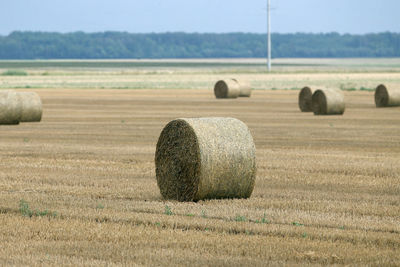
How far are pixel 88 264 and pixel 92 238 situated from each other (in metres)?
1.37

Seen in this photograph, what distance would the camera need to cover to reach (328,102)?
34.8m

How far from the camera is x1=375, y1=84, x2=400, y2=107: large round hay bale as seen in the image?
129 feet

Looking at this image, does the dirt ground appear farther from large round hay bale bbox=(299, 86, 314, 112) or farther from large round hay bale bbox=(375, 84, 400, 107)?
large round hay bale bbox=(375, 84, 400, 107)

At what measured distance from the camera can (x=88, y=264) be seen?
916 centimetres

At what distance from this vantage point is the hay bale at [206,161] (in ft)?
41.7

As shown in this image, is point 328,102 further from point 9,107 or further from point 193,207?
point 193,207

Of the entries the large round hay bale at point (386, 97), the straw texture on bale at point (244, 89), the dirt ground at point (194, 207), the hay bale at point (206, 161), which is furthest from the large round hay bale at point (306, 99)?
the hay bale at point (206, 161)

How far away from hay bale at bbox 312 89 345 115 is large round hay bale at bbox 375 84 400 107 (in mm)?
4787

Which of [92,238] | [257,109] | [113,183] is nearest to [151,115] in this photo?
[257,109]

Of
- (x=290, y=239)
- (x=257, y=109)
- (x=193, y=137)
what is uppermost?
(x=193, y=137)

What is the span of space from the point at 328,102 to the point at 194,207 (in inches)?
905

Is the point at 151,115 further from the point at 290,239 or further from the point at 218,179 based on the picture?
the point at 290,239

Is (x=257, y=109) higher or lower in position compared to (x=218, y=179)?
lower

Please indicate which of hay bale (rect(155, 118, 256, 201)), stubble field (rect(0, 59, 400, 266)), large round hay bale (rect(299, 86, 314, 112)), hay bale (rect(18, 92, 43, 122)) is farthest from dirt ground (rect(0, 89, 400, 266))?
large round hay bale (rect(299, 86, 314, 112))
